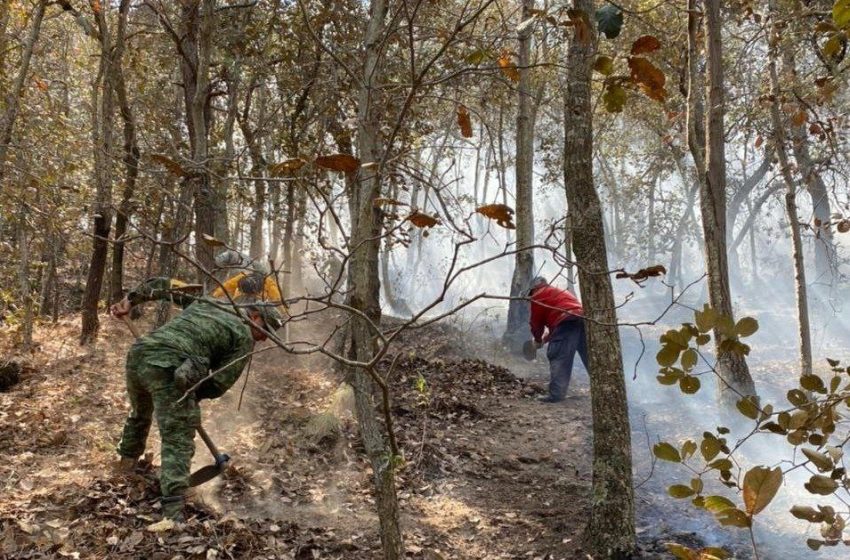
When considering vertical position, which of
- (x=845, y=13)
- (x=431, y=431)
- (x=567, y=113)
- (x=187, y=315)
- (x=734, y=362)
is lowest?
(x=431, y=431)

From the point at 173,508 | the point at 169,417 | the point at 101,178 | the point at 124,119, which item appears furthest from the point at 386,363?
the point at 173,508

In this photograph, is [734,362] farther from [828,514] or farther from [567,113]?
[828,514]

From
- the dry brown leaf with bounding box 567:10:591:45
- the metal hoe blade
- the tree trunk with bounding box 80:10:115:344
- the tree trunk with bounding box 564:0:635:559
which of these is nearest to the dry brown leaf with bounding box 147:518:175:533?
the metal hoe blade

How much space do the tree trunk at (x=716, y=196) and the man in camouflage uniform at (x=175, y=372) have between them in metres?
5.44

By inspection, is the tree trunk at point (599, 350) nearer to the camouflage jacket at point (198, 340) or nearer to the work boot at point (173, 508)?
the camouflage jacket at point (198, 340)

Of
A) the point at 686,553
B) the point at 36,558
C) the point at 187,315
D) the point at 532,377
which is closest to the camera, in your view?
the point at 686,553

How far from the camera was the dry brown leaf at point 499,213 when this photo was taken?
6.60 feet

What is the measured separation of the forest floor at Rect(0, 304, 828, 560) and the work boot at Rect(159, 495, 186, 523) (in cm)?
10

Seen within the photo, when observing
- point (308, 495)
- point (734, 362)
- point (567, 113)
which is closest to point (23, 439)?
point (308, 495)

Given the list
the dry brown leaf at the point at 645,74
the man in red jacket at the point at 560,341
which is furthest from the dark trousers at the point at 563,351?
the dry brown leaf at the point at 645,74

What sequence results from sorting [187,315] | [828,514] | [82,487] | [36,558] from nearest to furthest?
1. [828,514]
2. [36,558]
3. [82,487]
4. [187,315]

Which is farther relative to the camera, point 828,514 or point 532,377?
point 532,377

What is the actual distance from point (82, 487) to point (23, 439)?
145 cm

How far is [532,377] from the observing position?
11125mm
